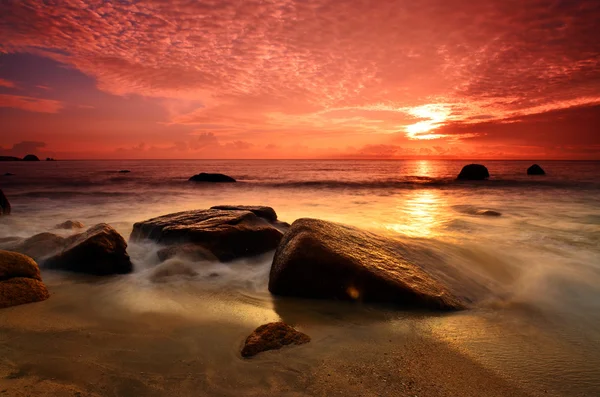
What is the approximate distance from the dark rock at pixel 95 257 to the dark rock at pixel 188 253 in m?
0.55

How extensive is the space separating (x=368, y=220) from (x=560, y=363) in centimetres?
915

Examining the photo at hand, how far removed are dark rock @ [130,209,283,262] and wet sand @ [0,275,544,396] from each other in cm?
177

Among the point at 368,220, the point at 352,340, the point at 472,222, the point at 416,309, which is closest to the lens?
the point at 352,340

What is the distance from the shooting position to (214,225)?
6.13 metres

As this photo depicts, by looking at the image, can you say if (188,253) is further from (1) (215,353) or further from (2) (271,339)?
(2) (271,339)

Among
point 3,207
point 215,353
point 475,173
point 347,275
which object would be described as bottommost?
point 215,353

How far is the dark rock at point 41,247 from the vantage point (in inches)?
221

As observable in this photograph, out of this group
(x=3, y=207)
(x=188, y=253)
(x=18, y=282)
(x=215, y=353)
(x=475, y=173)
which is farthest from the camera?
(x=475, y=173)

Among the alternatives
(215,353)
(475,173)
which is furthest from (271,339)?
(475,173)

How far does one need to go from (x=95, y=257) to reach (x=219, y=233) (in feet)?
6.13

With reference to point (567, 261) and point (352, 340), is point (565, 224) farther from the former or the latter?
point (352, 340)

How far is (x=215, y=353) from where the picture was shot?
2.87 m

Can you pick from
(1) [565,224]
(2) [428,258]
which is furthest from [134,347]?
(1) [565,224]

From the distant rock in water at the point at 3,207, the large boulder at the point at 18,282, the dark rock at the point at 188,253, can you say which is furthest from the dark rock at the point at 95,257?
the distant rock in water at the point at 3,207
